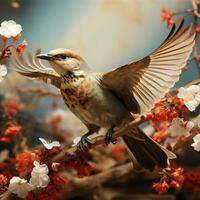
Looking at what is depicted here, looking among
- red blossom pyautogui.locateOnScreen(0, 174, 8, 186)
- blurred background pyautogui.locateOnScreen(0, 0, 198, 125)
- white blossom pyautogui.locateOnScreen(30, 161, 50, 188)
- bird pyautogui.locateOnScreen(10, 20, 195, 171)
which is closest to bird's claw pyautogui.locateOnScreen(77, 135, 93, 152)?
bird pyautogui.locateOnScreen(10, 20, 195, 171)

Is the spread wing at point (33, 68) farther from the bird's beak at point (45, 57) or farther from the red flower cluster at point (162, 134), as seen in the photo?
the red flower cluster at point (162, 134)

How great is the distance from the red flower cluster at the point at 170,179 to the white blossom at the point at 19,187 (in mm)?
→ 366

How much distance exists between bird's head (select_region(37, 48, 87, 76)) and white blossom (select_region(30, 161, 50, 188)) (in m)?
0.32

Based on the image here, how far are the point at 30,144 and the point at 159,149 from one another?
0.99m

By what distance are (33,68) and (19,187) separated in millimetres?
433

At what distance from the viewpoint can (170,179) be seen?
1369 mm

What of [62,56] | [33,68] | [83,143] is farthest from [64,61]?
[83,143]

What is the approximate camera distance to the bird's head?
145 cm

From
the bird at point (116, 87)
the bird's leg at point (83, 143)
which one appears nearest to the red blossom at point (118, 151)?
the bird at point (116, 87)

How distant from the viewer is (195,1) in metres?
1.66

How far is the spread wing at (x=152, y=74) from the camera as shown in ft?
3.93

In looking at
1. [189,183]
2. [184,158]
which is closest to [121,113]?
[189,183]

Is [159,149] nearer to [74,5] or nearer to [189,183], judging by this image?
[189,183]

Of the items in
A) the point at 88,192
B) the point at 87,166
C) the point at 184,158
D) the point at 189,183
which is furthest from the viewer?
the point at 184,158
